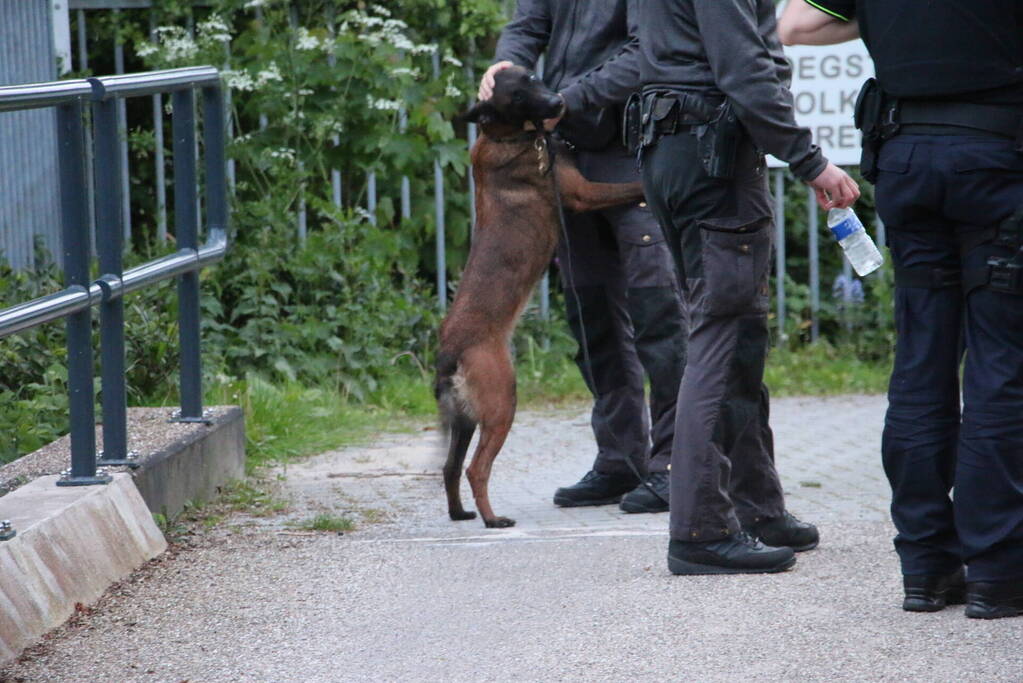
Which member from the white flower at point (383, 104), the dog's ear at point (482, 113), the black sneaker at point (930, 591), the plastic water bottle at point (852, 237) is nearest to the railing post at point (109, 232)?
the dog's ear at point (482, 113)

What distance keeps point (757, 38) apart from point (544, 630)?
1.71 meters

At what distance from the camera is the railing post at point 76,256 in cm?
422

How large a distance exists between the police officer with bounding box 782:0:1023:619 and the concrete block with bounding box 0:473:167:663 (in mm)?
2194

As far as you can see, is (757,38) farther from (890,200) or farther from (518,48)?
(518,48)

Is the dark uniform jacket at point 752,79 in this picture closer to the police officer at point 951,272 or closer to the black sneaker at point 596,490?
the police officer at point 951,272

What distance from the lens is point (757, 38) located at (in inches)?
163

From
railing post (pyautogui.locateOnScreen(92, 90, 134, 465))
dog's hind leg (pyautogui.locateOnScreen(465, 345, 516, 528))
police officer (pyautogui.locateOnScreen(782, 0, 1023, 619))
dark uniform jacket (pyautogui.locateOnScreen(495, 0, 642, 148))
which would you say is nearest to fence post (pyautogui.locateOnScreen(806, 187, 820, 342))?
dark uniform jacket (pyautogui.locateOnScreen(495, 0, 642, 148))

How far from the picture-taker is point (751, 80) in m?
4.13

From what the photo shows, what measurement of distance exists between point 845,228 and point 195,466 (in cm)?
244

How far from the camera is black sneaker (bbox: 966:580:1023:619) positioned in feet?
12.4

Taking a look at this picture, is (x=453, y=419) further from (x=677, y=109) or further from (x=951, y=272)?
(x=951, y=272)

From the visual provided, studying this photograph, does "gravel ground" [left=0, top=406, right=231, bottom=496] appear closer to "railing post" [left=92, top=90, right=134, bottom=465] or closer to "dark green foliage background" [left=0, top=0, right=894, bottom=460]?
"railing post" [left=92, top=90, right=134, bottom=465]

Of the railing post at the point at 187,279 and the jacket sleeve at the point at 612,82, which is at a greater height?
the jacket sleeve at the point at 612,82

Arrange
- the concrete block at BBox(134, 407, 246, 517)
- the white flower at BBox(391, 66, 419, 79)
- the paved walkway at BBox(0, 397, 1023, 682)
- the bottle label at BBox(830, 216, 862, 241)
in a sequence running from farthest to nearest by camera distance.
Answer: the white flower at BBox(391, 66, 419, 79)
the concrete block at BBox(134, 407, 246, 517)
the bottle label at BBox(830, 216, 862, 241)
the paved walkway at BBox(0, 397, 1023, 682)
